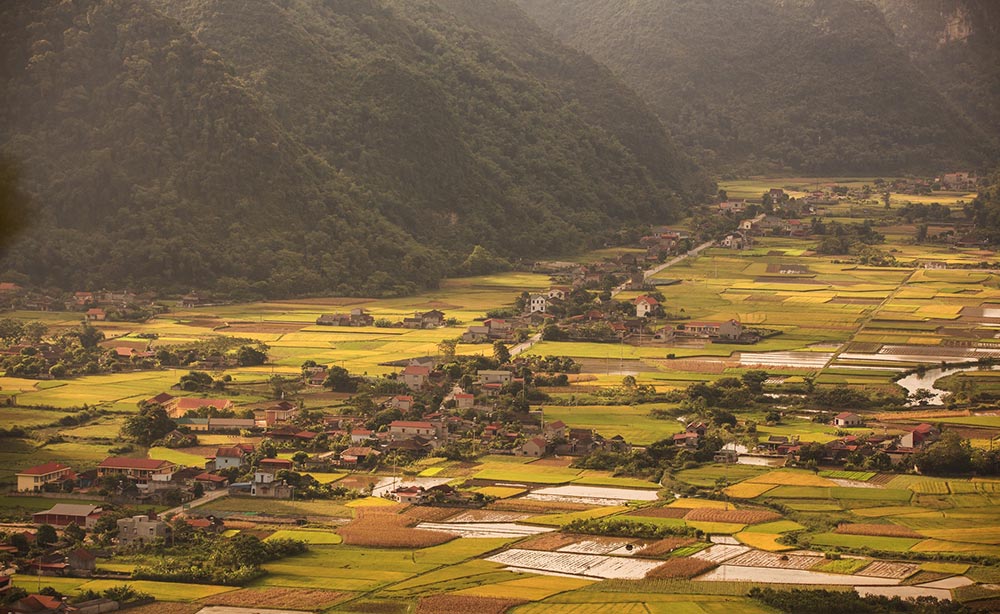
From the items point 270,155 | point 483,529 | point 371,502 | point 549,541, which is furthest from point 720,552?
point 270,155

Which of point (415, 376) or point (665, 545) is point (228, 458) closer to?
point (415, 376)

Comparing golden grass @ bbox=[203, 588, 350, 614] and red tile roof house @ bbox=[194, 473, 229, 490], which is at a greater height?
red tile roof house @ bbox=[194, 473, 229, 490]

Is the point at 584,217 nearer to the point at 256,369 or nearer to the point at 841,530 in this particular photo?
the point at 256,369

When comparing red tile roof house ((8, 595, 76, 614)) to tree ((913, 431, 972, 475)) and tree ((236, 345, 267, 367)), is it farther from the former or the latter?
tree ((236, 345, 267, 367))

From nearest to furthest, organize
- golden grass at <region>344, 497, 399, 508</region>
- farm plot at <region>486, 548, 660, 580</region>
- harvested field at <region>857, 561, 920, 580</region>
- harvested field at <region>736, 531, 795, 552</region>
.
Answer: harvested field at <region>857, 561, 920, 580</region>, farm plot at <region>486, 548, 660, 580</region>, harvested field at <region>736, 531, 795, 552</region>, golden grass at <region>344, 497, 399, 508</region>

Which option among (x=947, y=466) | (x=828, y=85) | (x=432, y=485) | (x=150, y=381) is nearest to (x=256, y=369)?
(x=150, y=381)

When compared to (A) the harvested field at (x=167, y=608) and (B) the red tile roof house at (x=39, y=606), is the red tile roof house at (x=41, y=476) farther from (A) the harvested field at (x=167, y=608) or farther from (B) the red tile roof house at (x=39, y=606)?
(A) the harvested field at (x=167, y=608)

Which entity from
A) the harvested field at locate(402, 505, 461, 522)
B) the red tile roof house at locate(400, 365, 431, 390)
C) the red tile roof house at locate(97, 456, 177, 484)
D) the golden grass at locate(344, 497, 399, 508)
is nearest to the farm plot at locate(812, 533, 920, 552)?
the harvested field at locate(402, 505, 461, 522)
